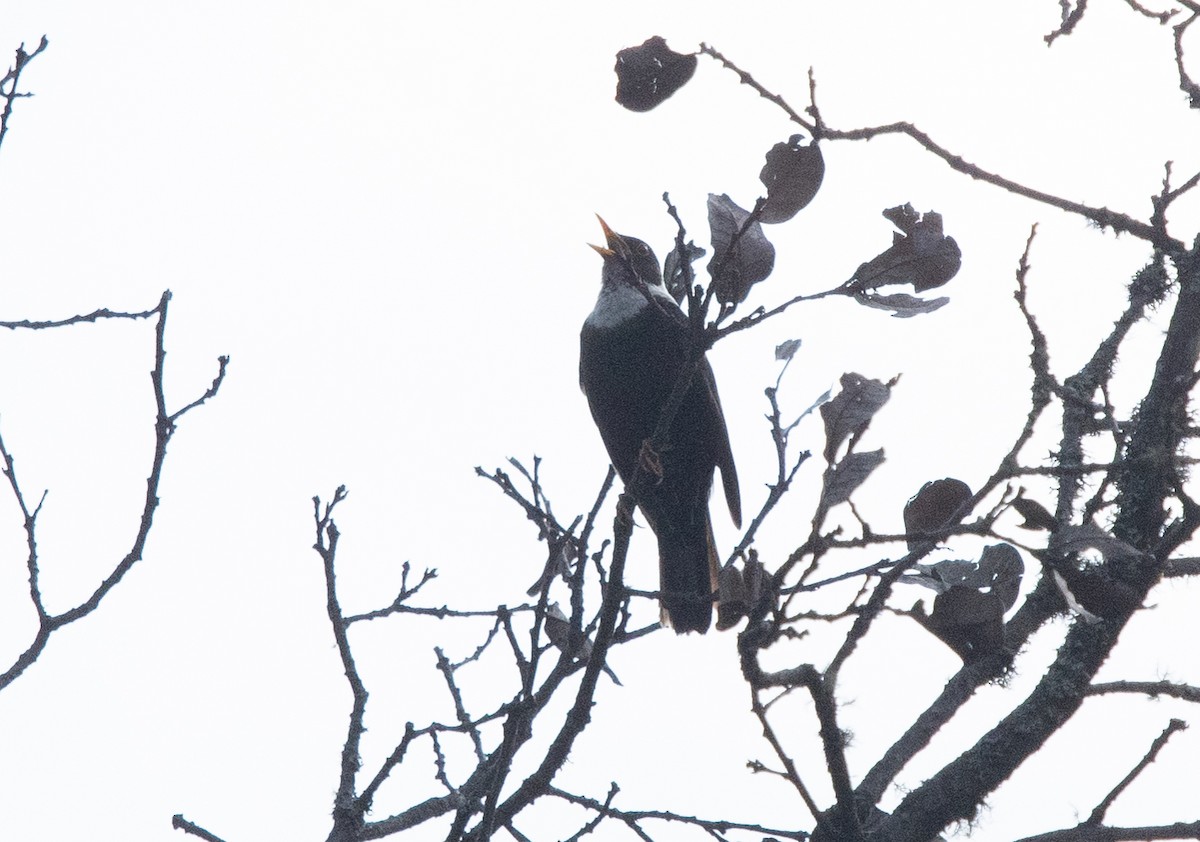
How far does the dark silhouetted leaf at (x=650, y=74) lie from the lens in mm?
2396

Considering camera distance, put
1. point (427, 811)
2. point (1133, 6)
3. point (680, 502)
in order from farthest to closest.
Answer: point (680, 502)
point (427, 811)
point (1133, 6)

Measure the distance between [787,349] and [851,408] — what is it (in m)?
0.39

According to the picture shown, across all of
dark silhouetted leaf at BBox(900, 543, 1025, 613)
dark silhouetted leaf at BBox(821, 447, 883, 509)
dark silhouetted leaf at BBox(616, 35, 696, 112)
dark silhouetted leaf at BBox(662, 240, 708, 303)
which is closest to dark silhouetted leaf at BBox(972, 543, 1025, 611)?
dark silhouetted leaf at BBox(900, 543, 1025, 613)

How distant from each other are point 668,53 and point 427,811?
1.65 meters

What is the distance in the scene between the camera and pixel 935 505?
7.37 feet

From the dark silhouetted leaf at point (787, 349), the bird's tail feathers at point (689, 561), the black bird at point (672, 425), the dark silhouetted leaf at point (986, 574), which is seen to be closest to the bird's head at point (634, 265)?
the black bird at point (672, 425)

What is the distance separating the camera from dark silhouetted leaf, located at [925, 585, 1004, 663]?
221 cm

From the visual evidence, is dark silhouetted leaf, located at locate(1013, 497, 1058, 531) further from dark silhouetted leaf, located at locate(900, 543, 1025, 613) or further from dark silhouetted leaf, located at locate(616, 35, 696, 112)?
dark silhouetted leaf, located at locate(616, 35, 696, 112)

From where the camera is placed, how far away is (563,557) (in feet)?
9.61

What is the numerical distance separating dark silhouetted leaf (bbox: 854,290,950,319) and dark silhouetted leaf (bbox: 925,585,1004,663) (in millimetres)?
480

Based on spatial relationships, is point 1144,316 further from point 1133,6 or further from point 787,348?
point 787,348

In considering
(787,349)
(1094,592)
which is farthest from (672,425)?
(1094,592)

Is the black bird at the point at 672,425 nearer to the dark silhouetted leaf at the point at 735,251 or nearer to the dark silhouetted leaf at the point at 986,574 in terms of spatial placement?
the dark silhouetted leaf at the point at 735,251

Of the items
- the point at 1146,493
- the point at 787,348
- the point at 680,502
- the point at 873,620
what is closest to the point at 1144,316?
the point at 1146,493
